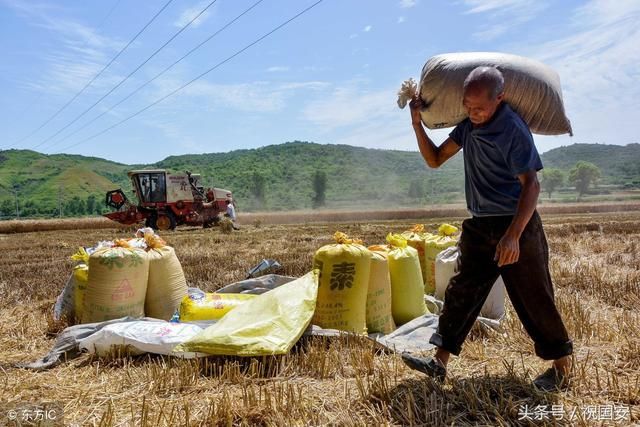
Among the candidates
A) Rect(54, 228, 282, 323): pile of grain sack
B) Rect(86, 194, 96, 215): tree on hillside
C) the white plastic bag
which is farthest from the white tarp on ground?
Rect(86, 194, 96, 215): tree on hillside

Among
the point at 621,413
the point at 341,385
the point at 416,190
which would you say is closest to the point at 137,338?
the point at 341,385

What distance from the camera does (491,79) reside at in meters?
2.07

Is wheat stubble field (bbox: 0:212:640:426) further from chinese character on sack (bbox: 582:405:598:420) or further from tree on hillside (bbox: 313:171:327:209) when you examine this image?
tree on hillside (bbox: 313:171:327:209)

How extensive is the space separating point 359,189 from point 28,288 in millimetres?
79408

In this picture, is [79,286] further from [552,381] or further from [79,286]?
[552,381]

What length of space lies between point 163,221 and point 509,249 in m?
18.6

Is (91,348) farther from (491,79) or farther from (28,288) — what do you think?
(28,288)

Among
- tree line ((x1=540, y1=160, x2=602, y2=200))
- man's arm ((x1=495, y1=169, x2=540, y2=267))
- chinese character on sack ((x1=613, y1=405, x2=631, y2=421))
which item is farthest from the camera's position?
tree line ((x1=540, y1=160, x2=602, y2=200))

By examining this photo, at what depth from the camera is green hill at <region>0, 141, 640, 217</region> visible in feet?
248

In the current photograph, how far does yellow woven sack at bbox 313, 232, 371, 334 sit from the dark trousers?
87 centimetres

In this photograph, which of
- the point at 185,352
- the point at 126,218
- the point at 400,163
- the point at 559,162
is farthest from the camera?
the point at 559,162

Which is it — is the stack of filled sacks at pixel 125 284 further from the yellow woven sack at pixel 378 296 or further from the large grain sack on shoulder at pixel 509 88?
the large grain sack on shoulder at pixel 509 88

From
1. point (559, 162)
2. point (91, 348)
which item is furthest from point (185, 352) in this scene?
point (559, 162)

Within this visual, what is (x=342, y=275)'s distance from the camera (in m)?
3.13
